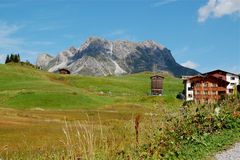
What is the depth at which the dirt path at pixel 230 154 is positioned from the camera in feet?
45.4

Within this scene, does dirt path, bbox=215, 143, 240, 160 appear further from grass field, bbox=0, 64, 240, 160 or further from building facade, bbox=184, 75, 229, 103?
building facade, bbox=184, 75, 229, 103

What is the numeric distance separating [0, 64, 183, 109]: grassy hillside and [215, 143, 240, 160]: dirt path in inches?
373

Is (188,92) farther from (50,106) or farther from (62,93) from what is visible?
(50,106)

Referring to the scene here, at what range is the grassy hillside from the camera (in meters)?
80.0

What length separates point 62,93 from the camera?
87.9 meters

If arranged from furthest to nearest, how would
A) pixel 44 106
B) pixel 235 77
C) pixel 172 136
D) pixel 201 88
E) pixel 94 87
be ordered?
pixel 94 87, pixel 235 77, pixel 201 88, pixel 44 106, pixel 172 136

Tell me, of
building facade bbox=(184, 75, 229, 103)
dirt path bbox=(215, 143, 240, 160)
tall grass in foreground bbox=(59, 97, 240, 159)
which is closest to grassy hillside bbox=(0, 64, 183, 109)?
tall grass in foreground bbox=(59, 97, 240, 159)

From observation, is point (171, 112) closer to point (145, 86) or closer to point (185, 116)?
point (185, 116)

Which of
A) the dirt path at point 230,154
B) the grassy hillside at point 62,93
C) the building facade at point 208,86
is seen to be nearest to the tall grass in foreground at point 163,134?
the dirt path at point 230,154

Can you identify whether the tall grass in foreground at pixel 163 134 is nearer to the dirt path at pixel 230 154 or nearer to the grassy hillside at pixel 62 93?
the dirt path at pixel 230 154

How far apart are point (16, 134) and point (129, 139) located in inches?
736

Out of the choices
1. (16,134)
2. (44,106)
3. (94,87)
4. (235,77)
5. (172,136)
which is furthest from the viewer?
(94,87)

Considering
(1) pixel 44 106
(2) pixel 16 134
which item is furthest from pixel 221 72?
(2) pixel 16 134

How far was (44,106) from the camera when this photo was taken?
76688 millimetres
